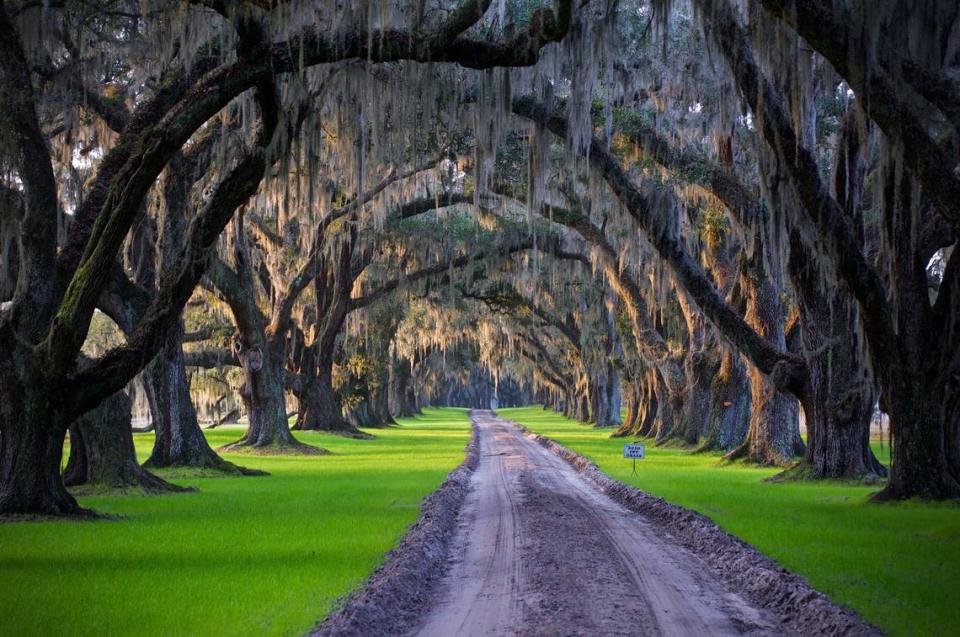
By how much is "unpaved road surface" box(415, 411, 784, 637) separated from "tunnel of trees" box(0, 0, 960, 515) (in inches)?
180

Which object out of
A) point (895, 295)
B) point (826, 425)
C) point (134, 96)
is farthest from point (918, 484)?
point (134, 96)

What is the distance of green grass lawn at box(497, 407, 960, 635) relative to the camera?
6.88 m

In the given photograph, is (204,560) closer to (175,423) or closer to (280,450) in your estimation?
(175,423)

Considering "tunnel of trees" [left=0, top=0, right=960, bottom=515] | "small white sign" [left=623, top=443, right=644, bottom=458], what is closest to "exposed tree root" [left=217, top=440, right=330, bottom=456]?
"tunnel of trees" [left=0, top=0, right=960, bottom=515]

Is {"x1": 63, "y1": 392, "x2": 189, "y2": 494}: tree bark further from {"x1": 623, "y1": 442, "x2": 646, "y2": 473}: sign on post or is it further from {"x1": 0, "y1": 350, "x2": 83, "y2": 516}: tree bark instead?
{"x1": 623, "y1": 442, "x2": 646, "y2": 473}: sign on post

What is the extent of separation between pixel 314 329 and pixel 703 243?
15.6m

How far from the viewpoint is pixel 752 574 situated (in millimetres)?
8141

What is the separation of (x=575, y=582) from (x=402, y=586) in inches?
53.0

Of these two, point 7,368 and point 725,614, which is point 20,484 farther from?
point 725,614

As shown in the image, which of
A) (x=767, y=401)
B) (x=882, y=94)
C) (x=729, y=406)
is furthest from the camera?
(x=729, y=406)

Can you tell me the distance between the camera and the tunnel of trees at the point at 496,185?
11.3 meters

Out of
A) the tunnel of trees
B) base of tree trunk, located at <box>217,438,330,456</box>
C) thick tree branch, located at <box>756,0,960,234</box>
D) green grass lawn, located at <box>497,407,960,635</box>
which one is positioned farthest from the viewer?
base of tree trunk, located at <box>217,438,330,456</box>

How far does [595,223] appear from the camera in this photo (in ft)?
82.3

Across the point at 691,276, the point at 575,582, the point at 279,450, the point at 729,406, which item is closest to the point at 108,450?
the point at 691,276
